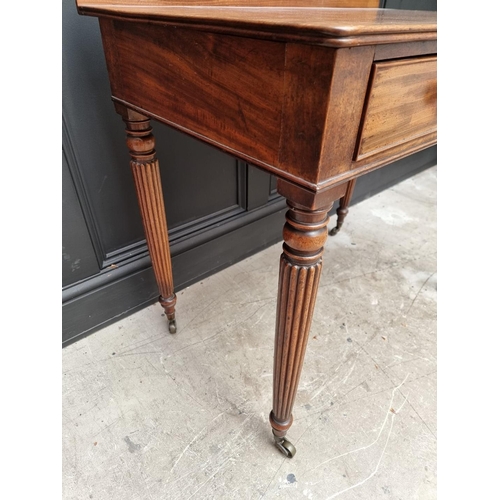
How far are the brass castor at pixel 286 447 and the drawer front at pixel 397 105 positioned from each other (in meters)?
0.55

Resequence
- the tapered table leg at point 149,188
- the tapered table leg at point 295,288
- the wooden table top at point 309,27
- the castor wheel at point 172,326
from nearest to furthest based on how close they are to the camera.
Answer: the wooden table top at point 309,27
the tapered table leg at point 295,288
the tapered table leg at point 149,188
the castor wheel at point 172,326

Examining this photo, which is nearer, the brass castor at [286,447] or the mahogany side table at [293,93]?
the mahogany side table at [293,93]

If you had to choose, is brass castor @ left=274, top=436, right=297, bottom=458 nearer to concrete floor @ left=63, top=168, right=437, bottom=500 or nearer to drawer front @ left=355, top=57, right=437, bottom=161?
concrete floor @ left=63, top=168, right=437, bottom=500

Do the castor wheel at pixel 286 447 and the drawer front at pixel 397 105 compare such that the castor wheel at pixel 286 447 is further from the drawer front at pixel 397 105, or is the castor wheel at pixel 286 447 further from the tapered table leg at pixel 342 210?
the tapered table leg at pixel 342 210

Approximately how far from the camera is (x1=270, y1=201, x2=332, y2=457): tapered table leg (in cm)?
44

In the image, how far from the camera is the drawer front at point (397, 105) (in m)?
0.38

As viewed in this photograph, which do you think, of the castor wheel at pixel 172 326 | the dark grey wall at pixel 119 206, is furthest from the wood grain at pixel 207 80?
the castor wheel at pixel 172 326

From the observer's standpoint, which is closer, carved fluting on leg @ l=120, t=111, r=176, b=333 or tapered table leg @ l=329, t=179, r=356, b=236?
carved fluting on leg @ l=120, t=111, r=176, b=333

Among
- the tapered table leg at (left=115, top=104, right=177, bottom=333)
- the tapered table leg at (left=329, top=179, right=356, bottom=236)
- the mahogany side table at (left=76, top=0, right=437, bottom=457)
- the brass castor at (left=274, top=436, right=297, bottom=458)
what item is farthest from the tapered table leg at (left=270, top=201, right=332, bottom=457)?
the tapered table leg at (left=329, top=179, right=356, bottom=236)

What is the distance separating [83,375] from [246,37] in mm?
800

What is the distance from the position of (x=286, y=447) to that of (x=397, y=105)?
2.02ft

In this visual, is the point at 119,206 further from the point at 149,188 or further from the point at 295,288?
the point at 295,288

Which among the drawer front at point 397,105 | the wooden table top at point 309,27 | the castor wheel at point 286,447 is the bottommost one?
the castor wheel at point 286,447

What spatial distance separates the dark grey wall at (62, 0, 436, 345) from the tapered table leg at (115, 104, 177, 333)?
128 mm
